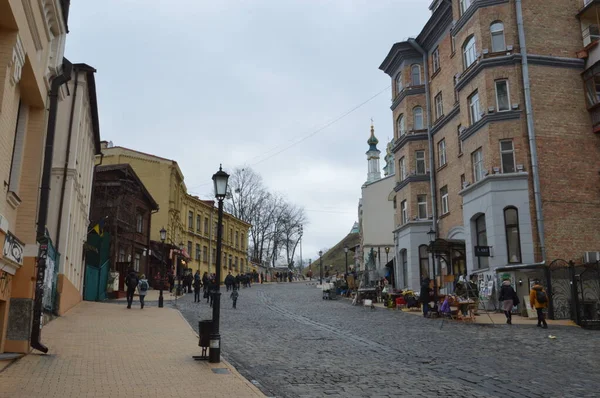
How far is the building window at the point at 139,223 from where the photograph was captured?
133ft

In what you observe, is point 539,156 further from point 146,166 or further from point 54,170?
point 146,166

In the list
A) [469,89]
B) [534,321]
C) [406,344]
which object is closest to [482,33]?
[469,89]

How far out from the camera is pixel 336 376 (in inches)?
384

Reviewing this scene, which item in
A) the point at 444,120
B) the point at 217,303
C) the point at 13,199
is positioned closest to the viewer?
the point at 13,199

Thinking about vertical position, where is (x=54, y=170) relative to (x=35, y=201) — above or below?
above

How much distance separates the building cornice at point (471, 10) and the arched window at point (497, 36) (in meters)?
0.94

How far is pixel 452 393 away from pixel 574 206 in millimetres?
19175

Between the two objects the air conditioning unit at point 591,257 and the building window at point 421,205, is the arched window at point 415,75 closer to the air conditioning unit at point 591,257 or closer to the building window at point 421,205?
the building window at point 421,205

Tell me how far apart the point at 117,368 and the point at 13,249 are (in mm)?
3052

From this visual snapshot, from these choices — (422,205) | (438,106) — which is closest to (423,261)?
(422,205)

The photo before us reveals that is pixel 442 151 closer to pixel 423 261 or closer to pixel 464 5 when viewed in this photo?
pixel 423 261

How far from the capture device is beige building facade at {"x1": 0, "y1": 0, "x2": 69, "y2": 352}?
9719 mm

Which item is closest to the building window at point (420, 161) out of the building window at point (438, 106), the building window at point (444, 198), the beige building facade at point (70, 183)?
the building window at point (444, 198)

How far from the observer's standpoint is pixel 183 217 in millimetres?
56906
